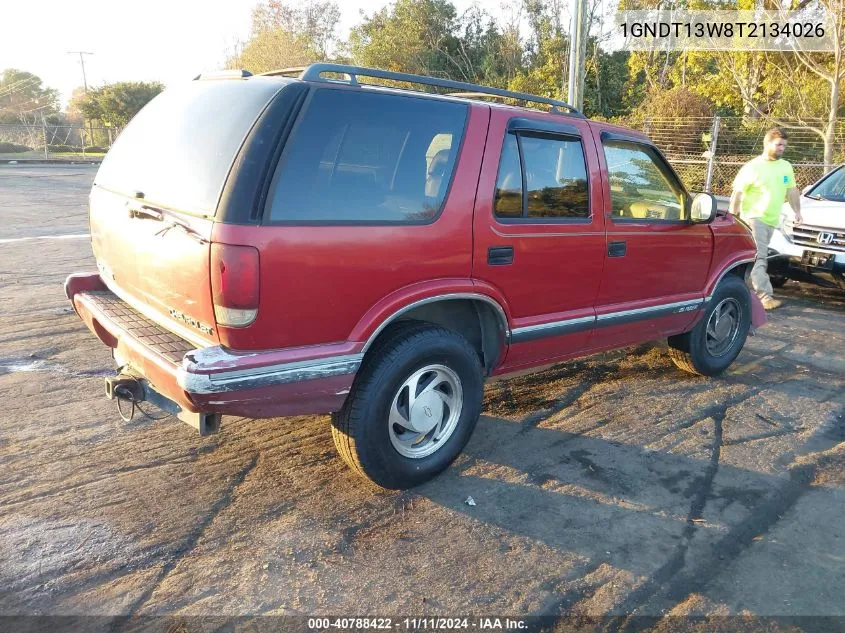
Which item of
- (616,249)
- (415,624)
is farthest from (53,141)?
(415,624)

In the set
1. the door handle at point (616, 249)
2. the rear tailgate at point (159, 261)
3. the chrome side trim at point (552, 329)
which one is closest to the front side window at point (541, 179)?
the door handle at point (616, 249)

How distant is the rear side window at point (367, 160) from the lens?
9.10 feet

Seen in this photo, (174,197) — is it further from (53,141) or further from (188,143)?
(53,141)

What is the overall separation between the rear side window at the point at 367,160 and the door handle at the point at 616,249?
1.31 m

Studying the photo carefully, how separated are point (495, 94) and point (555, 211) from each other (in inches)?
31.1

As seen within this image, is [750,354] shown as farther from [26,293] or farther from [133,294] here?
[26,293]

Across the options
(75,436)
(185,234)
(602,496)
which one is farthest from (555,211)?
(75,436)

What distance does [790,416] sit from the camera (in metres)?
4.48

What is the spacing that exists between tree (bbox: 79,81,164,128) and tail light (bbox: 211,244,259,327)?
1712 inches

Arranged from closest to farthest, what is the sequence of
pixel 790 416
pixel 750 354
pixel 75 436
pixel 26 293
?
pixel 75 436, pixel 790 416, pixel 750 354, pixel 26 293

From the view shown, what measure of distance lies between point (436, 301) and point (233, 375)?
1104mm

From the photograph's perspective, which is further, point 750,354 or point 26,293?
point 26,293

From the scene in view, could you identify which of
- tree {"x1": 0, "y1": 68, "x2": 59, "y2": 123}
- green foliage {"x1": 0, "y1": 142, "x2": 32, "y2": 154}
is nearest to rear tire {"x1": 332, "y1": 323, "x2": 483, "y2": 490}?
green foliage {"x1": 0, "y1": 142, "x2": 32, "y2": 154}

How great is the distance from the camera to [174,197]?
2.98 meters
